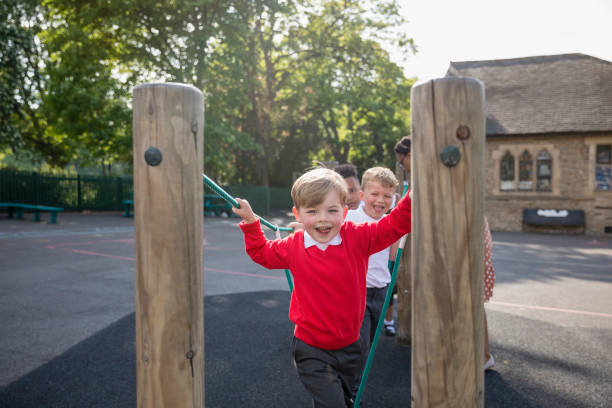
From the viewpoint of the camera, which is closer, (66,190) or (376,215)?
(376,215)

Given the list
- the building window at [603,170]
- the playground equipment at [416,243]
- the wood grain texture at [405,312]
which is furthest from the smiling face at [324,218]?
the building window at [603,170]

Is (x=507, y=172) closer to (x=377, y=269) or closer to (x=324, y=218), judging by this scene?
(x=377, y=269)

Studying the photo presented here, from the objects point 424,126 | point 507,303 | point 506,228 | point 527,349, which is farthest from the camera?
point 506,228

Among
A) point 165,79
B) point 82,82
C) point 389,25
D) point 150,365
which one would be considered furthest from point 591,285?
point 389,25

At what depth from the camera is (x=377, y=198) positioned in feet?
11.1

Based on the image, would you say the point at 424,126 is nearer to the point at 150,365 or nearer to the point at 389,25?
the point at 150,365

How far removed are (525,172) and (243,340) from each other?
18.1 m

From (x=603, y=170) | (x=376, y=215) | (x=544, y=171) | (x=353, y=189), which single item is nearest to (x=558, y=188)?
(x=544, y=171)

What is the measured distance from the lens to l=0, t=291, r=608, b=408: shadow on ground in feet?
9.87

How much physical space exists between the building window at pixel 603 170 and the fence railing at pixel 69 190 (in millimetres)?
15678

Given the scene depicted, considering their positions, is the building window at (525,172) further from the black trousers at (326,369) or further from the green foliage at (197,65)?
the black trousers at (326,369)

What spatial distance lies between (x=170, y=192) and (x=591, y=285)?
786 cm

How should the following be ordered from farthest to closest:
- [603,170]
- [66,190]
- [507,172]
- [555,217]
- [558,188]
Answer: [66,190], [507,172], [558,188], [603,170], [555,217]

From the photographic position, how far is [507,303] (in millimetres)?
5914
